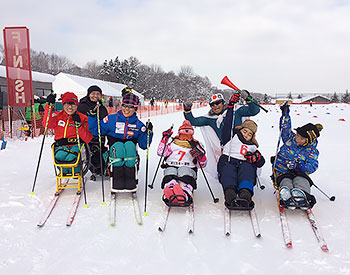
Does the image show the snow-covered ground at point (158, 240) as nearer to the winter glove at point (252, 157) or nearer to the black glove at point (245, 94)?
the winter glove at point (252, 157)

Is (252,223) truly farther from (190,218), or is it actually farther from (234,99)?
(234,99)

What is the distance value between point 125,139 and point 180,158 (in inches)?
34.4

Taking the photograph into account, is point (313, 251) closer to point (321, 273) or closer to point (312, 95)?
point (321, 273)

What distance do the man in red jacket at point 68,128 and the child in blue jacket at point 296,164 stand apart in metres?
2.96

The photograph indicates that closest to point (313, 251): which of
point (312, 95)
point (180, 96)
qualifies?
point (180, 96)

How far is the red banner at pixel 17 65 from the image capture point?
7.90 m

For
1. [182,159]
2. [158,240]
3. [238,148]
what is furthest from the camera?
[182,159]

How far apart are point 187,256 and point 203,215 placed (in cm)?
87

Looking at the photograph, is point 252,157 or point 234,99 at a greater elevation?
point 234,99

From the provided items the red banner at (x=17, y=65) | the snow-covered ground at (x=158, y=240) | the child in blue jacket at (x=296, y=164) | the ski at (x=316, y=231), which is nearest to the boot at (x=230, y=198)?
the snow-covered ground at (x=158, y=240)

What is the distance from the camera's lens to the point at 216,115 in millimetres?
4438

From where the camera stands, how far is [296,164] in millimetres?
3564

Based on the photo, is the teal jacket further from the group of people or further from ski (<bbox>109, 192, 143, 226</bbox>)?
ski (<bbox>109, 192, 143, 226</bbox>)

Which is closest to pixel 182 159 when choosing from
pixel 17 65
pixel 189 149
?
pixel 189 149
